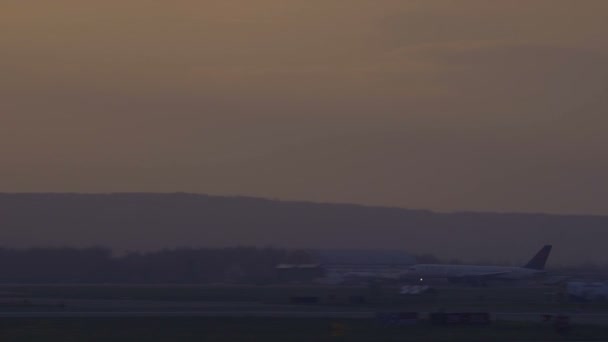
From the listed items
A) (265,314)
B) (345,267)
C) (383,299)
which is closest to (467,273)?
(345,267)

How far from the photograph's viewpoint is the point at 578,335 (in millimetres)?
45312

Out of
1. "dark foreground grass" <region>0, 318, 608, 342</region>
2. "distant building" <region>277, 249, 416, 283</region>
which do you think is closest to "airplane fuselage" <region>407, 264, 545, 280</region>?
"distant building" <region>277, 249, 416, 283</region>

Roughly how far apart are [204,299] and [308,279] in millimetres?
52381

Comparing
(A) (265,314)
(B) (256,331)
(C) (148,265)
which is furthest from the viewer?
(C) (148,265)

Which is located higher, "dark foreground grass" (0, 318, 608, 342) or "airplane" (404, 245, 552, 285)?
"airplane" (404, 245, 552, 285)

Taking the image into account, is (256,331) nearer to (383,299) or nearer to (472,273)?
(383,299)

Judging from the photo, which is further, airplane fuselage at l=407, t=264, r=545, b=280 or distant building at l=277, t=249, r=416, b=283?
distant building at l=277, t=249, r=416, b=283

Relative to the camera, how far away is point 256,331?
45344 mm

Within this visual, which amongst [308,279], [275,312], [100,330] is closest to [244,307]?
[275,312]

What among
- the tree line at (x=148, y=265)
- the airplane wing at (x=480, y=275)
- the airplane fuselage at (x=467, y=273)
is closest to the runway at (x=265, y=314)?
the airplane wing at (x=480, y=275)

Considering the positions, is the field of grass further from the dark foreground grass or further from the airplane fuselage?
the airplane fuselage

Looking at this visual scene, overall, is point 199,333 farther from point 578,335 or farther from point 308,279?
point 308,279

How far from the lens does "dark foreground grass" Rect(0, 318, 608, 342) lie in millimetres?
42656

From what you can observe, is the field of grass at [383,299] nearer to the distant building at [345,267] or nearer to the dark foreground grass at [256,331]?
the dark foreground grass at [256,331]
